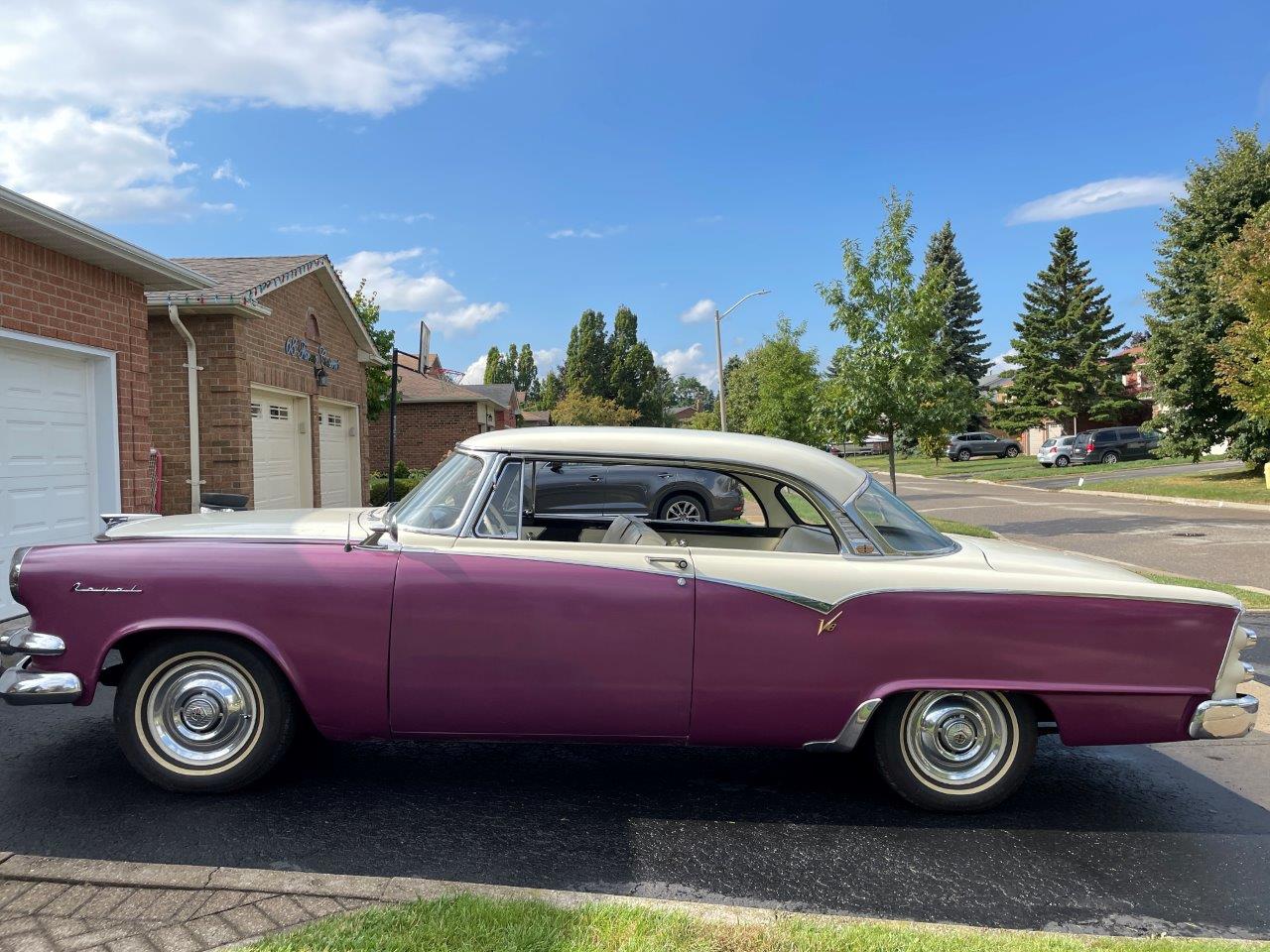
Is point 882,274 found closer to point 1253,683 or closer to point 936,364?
point 936,364

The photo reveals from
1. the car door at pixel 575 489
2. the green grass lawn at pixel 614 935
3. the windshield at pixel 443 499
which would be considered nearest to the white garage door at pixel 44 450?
the car door at pixel 575 489

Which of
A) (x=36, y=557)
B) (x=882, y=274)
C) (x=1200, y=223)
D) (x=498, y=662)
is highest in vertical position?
(x=1200, y=223)

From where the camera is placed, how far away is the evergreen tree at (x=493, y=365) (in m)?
103

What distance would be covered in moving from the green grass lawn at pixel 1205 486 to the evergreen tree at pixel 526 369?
8209cm

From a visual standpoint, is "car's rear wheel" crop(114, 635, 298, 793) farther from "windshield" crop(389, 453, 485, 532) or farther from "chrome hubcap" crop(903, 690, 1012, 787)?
"chrome hubcap" crop(903, 690, 1012, 787)

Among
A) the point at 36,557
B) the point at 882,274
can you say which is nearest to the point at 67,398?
the point at 36,557

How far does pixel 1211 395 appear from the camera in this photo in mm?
25375

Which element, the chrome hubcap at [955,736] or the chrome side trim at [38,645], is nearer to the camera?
the chrome side trim at [38,645]

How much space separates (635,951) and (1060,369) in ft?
154

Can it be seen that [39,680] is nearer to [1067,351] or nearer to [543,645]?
[543,645]

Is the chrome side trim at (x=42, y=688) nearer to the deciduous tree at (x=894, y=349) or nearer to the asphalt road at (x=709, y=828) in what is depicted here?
the asphalt road at (x=709, y=828)

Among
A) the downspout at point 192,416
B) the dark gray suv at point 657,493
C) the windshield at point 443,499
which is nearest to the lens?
the windshield at point 443,499

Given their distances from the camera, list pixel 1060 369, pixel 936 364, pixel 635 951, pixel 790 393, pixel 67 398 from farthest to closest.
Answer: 1. pixel 1060 369
2. pixel 790 393
3. pixel 936 364
4. pixel 67 398
5. pixel 635 951

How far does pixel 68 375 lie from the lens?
26.1 feet
